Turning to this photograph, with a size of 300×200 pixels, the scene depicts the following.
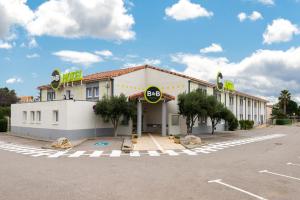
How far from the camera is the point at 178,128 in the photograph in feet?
110

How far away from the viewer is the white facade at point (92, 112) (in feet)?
90.4

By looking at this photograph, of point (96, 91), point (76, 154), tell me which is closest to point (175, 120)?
point (96, 91)

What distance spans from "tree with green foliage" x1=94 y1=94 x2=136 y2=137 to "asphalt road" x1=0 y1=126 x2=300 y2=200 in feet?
39.1

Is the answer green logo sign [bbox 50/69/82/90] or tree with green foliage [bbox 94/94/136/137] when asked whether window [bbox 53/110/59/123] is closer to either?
tree with green foliage [bbox 94/94/136/137]

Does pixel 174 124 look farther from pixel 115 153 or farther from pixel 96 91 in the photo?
pixel 115 153

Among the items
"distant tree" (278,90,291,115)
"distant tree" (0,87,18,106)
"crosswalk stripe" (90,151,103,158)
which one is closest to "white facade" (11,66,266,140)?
"crosswalk stripe" (90,151,103,158)

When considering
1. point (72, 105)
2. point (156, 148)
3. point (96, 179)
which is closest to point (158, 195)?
point (96, 179)

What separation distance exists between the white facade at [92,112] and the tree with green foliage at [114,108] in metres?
1.17

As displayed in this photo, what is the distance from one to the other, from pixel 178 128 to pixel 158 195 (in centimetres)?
2481

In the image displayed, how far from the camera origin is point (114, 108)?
28.2m

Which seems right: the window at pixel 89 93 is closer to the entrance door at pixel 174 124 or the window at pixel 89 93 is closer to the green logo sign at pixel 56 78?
the green logo sign at pixel 56 78

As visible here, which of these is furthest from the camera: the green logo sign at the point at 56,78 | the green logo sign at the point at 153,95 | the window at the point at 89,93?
the green logo sign at the point at 56,78

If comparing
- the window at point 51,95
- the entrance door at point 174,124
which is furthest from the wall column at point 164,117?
the window at point 51,95

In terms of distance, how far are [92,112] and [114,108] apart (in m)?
2.54
